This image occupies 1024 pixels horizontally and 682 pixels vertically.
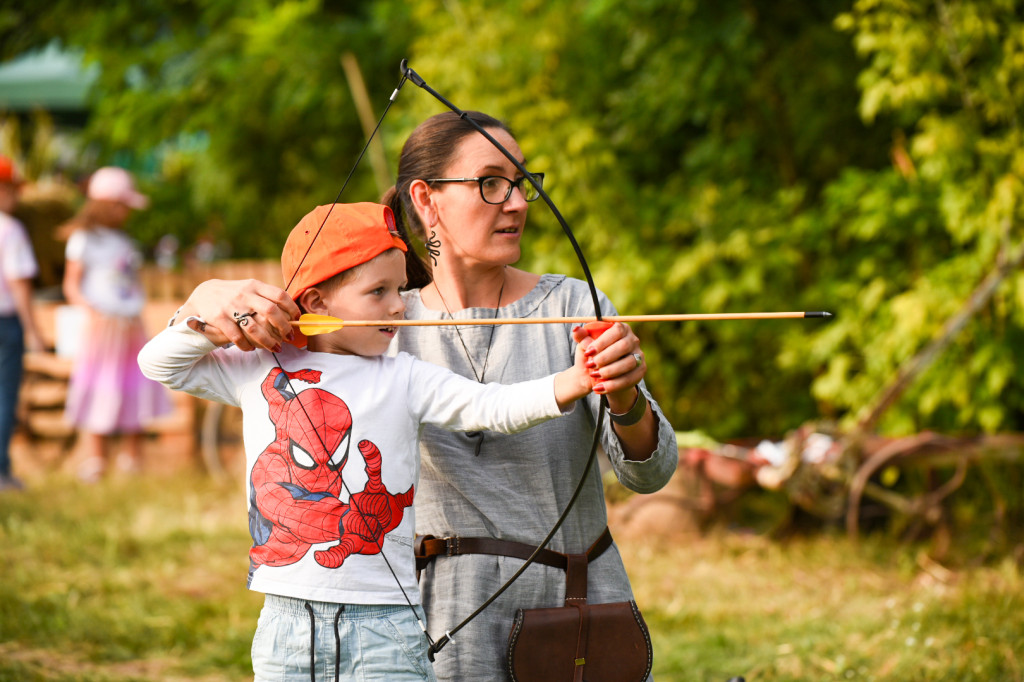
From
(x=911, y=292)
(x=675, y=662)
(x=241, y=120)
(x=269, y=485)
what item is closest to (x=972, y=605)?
(x=675, y=662)

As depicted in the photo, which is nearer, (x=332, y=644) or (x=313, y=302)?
(x=332, y=644)

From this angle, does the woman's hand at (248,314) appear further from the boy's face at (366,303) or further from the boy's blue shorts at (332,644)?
the boy's blue shorts at (332,644)

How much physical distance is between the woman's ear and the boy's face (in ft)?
0.93

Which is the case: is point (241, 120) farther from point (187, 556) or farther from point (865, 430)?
point (865, 430)

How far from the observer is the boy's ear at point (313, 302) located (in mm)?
1880

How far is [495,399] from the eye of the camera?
1796mm

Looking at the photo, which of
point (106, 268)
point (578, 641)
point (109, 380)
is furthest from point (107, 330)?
point (578, 641)

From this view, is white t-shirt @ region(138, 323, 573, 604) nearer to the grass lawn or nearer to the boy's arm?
the boy's arm

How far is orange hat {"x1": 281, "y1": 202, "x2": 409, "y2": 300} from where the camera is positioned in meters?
1.84

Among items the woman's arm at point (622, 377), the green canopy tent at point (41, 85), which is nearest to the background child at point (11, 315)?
the woman's arm at point (622, 377)

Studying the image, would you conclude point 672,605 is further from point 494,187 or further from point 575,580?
point 494,187

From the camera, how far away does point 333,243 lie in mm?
1848

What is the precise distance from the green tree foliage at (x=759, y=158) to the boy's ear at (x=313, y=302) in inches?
135

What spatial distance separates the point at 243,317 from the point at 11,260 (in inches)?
187
